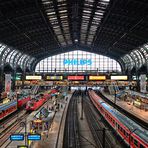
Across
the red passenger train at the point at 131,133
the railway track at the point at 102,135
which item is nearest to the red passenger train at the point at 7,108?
the railway track at the point at 102,135

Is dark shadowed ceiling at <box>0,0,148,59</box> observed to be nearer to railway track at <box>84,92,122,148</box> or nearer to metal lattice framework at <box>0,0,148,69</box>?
metal lattice framework at <box>0,0,148,69</box>

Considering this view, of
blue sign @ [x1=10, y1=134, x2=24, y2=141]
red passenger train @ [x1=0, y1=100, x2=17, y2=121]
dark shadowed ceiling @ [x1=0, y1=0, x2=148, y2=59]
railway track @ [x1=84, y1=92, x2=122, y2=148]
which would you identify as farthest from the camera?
red passenger train @ [x1=0, y1=100, x2=17, y2=121]

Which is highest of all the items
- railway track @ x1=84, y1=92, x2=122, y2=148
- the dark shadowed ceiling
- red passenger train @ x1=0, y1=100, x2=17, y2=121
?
the dark shadowed ceiling

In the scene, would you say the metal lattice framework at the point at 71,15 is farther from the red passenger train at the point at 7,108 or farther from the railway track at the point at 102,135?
the railway track at the point at 102,135

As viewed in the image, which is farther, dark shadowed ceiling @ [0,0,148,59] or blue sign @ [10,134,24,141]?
dark shadowed ceiling @ [0,0,148,59]

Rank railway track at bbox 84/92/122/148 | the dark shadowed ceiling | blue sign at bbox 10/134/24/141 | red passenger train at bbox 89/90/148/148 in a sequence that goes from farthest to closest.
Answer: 1. the dark shadowed ceiling
2. railway track at bbox 84/92/122/148
3. blue sign at bbox 10/134/24/141
4. red passenger train at bbox 89/90/148/148

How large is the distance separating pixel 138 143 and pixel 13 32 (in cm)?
3635

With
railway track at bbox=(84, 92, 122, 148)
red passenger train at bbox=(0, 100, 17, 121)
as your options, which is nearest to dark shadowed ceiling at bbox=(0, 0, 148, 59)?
red passenger train at bbox=(0, 100, 17, 121)

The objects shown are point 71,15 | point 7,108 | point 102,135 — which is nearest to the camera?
point 102,135

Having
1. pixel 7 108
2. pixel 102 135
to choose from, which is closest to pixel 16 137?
pixel 102 135

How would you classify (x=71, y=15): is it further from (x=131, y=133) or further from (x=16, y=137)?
(x=16, y=137)

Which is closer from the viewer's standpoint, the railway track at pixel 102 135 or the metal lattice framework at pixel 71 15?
the railway track at pixel 102 135

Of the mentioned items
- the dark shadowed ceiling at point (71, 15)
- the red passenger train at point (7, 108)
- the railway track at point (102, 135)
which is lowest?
the railway track at point (102, 135)

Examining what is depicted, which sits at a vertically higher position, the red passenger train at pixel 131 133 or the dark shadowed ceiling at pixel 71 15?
the dark shadowed ceiling at pixel 71 15
